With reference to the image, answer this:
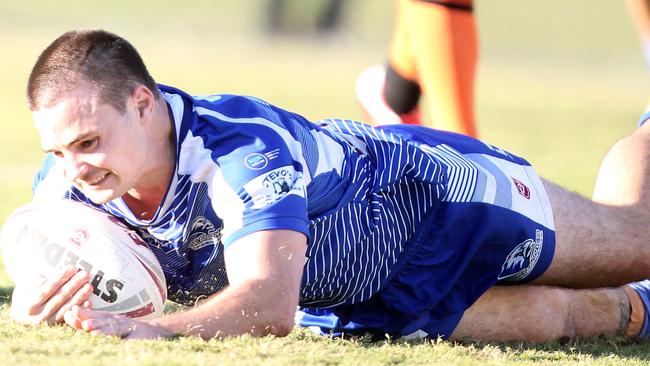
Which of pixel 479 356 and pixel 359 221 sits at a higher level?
pixel 359 221

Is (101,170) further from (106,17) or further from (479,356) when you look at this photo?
(106,17)

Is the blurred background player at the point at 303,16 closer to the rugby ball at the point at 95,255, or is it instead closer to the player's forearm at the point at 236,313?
the rugby ball at the point at 95,255

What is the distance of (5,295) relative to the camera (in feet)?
17.4

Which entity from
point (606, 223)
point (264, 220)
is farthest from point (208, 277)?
point (606, 223)

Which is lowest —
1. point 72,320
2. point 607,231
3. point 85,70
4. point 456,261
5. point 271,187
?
point 72,320

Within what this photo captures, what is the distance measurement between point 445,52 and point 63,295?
12.0 feet

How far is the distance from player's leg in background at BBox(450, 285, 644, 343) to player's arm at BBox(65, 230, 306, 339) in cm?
109

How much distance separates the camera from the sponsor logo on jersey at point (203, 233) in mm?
4254

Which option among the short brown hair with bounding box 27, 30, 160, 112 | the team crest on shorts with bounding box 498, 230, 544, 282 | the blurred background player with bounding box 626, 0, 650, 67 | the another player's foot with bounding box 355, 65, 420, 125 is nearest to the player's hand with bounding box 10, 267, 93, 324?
the short brown hair with bounding box 27, 30, 160, 112

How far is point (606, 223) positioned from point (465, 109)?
209 centimetres

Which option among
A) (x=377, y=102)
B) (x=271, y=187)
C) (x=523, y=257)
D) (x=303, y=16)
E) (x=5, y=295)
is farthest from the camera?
(x=303, y=16)

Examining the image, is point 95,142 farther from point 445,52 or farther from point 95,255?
point 445,52

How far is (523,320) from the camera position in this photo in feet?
16.2

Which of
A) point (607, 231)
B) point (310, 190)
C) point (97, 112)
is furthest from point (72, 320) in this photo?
point (607, 231)
